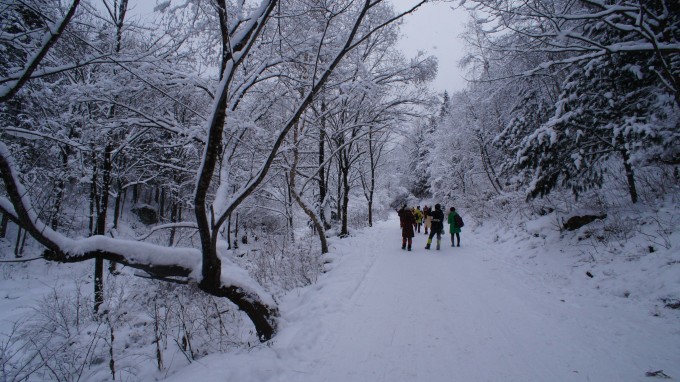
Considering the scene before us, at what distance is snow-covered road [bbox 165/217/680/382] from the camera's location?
3.01 meters

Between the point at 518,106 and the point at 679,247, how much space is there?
7357 mm

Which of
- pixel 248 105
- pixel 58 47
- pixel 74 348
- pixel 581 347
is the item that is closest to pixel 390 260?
pixel 581 347

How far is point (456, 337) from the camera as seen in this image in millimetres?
3707

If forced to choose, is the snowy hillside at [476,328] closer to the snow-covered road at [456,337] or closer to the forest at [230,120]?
the snow-covered road at [456,337]

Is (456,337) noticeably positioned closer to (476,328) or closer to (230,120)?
(476,328)

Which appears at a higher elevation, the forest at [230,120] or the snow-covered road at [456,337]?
the forest at [230,120]

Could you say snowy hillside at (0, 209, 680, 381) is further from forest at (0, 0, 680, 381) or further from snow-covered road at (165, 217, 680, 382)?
forest at (0, 0, 680, 381)

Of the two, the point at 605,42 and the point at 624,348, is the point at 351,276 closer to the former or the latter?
the point at 624,348

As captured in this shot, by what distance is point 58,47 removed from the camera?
4.27 m

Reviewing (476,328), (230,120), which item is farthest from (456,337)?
(230,120)

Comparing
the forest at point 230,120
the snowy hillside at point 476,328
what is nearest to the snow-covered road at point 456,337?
the snowy hillside at point 476,328

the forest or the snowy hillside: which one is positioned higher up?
the forest

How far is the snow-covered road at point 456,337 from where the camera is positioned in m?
3.01

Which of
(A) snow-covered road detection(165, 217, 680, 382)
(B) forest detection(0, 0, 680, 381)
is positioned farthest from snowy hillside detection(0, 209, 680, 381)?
(B) forest detection(0, 0, 680, 381)
